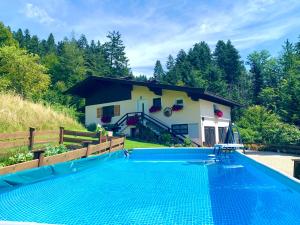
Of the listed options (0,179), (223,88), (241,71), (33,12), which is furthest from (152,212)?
(241,71)

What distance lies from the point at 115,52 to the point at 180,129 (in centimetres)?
4314

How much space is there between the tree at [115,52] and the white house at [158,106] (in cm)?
3284

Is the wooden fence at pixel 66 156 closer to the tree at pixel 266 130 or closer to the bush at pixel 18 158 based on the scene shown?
the bush at pixel 18 158

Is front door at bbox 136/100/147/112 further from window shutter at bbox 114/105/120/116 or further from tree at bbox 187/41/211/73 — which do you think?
tree at bbox 187/41/211/73

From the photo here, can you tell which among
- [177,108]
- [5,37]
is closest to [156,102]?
[177,108]

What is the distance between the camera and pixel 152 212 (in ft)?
15.6

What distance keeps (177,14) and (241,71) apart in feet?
176

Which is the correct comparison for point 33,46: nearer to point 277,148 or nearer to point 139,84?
point 139,84

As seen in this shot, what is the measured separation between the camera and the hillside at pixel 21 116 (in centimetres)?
1112

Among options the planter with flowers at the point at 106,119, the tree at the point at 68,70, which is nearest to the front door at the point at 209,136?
the planter with flowers at the point at 106,119

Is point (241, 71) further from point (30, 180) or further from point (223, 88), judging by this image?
point (30, 180)

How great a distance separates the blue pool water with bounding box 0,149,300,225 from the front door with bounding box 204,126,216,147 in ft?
47.2

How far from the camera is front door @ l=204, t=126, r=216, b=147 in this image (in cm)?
2312

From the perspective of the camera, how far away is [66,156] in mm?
8586
